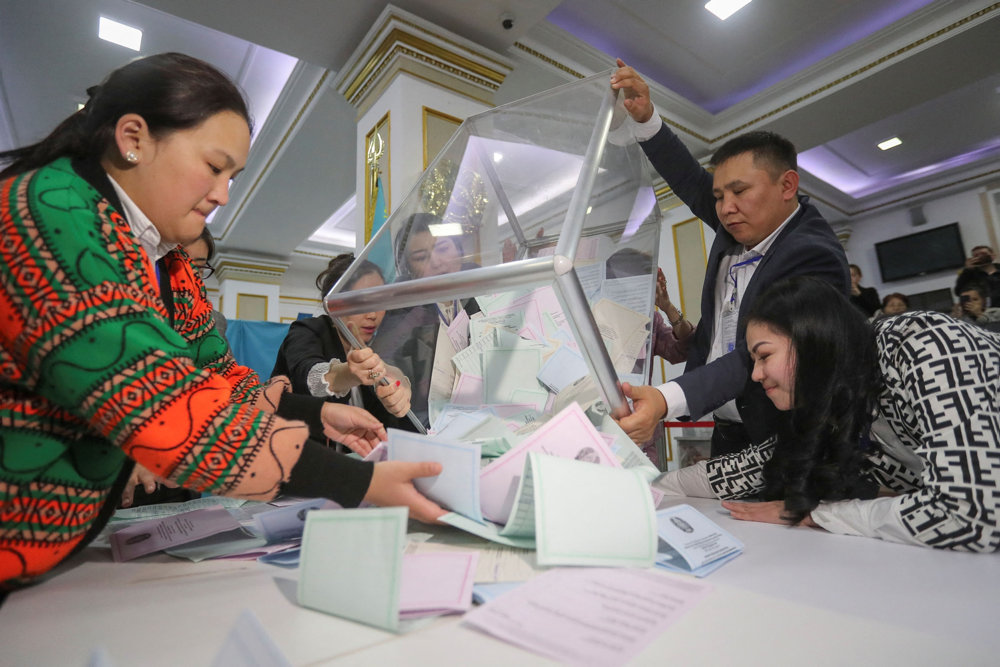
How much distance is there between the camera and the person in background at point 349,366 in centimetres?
93

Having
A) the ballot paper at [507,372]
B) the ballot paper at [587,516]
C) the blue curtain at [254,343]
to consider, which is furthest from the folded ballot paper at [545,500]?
the blue curtain at [254,343]

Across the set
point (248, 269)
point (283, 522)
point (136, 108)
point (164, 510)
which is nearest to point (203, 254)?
point (164, 510)

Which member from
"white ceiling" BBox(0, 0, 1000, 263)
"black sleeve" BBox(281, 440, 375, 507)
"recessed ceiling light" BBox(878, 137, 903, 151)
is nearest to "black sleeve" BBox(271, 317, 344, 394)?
"black sleeve" BBox(281, 440, 375, 507)

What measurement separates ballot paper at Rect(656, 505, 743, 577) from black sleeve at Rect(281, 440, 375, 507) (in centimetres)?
36

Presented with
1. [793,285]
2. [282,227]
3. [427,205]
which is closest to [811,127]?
[793,285]

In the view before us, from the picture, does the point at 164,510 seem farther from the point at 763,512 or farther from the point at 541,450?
the point at 763,512

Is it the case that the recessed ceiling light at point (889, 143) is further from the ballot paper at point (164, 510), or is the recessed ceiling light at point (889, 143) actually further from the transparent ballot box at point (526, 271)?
the ballot paper at point (164, 510)

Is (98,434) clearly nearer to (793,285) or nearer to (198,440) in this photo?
(198,440)

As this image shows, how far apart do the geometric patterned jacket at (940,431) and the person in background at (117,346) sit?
0.66m

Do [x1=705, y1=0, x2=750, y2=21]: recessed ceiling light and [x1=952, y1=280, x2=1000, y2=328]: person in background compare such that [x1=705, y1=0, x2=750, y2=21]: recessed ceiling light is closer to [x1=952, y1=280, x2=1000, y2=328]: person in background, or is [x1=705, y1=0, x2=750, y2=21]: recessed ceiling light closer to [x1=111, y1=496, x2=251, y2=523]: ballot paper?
[x1=952, y1=280, x2=1000, y2=328]: person in background

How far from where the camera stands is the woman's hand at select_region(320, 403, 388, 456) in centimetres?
88

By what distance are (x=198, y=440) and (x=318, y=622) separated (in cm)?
21

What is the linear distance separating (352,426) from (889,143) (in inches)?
277

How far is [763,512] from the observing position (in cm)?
86
